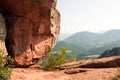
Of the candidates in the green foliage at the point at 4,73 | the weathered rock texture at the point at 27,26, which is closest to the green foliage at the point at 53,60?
the weathered rock texture at the point at 27,26

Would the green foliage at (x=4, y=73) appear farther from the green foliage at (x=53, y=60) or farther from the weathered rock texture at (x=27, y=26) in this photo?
the green foliage at (x=53, y=60)

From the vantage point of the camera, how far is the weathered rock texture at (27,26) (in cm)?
2966

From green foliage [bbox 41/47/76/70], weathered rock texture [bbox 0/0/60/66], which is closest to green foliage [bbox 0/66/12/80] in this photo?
weathered rock texture [bbox 0/0/60/66]

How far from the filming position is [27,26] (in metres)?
31.1

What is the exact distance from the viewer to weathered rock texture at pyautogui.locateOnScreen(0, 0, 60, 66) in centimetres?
2966

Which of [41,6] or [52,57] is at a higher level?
[41,6]

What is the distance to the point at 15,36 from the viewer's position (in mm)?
29906

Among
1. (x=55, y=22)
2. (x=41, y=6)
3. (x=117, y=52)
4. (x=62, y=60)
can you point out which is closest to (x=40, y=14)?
(x=41, y=6)

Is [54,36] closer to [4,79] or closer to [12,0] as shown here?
[12,0]

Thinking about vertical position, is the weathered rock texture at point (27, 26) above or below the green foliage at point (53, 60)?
above

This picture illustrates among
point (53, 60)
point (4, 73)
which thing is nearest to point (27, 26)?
point (53, 60)

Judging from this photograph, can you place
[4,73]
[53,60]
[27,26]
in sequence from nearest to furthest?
[4,73] → [27,26] → [53,60]

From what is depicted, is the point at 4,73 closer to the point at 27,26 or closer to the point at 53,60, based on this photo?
the point at 27,26

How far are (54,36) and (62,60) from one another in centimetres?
605
